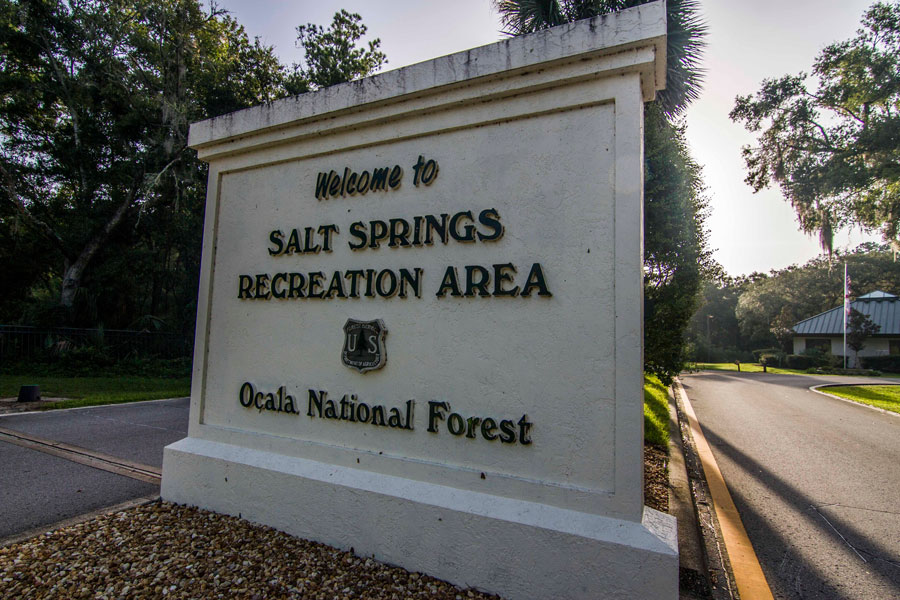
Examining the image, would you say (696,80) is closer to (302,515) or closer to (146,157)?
(302,515)

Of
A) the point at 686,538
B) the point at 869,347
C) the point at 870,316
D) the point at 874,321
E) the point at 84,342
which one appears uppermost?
the point at 870,316

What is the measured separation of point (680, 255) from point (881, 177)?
1436 cm

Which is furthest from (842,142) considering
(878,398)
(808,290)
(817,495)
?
(808,290)

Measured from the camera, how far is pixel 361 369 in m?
3.63

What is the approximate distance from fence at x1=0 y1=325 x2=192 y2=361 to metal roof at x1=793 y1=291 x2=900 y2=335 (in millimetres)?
46243

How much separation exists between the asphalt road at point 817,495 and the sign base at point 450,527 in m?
1.56

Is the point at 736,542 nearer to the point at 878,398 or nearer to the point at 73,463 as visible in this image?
the point at 73,463

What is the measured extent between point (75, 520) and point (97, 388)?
32.6ft

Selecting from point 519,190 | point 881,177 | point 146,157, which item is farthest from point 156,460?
point 881,177

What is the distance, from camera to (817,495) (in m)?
5.37

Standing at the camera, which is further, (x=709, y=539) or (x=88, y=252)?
(x=88, y=252)

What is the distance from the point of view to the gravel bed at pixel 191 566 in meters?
2.86

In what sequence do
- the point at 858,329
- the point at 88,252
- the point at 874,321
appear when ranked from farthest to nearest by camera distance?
the point at 874,321, the point at 858,329, the point at 88,252

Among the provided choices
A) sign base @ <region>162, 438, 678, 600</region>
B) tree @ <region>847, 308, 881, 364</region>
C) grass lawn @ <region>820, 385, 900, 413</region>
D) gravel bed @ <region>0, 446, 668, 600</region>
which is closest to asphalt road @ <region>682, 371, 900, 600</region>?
sign base @ <region>162, 438, 678, 600</region>
